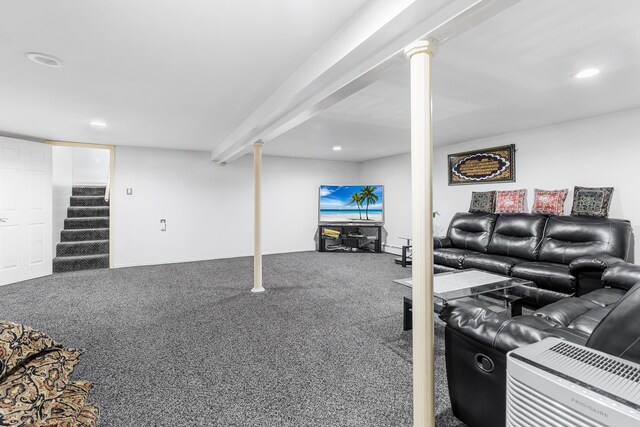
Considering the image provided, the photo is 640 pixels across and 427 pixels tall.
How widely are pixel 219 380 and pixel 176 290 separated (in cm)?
243

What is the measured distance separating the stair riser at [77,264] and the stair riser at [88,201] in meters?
1.43

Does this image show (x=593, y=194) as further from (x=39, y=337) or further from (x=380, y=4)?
(x=39, y=337)

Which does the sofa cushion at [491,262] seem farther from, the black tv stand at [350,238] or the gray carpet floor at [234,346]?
the black tv stand at [350,238]

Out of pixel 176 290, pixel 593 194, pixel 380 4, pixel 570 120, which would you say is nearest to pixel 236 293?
pixel 176 290

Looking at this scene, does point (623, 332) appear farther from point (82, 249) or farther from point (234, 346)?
point (82, 249)

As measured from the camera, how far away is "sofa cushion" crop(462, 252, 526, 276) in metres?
3.54

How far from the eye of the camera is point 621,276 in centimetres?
239

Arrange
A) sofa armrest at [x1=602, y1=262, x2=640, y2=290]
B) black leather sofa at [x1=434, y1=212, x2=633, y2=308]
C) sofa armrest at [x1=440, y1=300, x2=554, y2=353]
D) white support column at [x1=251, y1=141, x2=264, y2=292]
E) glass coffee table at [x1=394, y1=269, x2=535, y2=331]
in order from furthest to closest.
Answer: white support column at [x1=251, y1=141, x2=264, y2=292]
black leather sofa at [x1=434, y1=212, x2=633, y2=308]
glass coffee table at [x1=394, y1=269, x2=535, y2=331]
sofa armrest at [x1=602, y1=262, x2=640, y2=290]
sofa armrest at [x1=440, y1=300, x2=554, y2=353]

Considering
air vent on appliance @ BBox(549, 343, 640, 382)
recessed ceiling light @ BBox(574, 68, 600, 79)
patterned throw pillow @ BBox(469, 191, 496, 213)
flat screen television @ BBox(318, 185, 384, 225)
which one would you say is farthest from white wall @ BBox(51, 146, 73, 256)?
recessed ceiling light @ BBox(574, 68, 600, 79)

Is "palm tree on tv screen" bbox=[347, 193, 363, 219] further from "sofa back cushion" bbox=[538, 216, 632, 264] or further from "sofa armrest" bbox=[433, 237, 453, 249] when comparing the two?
"sofa back cushion" bbox=[538, 216, 632, 264]

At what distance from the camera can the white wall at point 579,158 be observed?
3.52 metres

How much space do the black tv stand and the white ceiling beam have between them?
14.6 feet

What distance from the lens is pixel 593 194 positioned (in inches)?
143

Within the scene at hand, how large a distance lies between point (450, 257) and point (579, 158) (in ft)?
6.75
